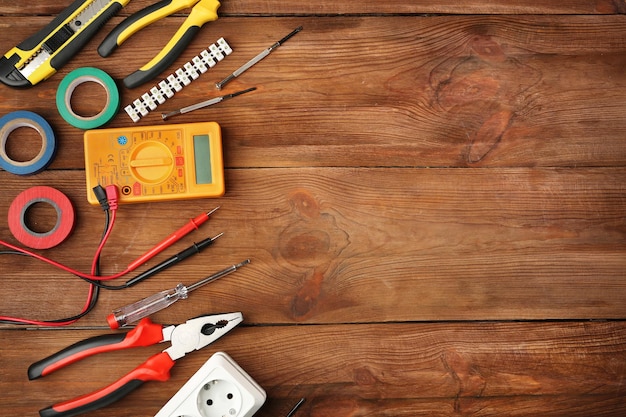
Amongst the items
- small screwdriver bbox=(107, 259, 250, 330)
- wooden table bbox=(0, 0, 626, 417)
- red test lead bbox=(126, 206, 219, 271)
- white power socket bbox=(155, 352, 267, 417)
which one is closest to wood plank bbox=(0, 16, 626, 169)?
wooden table bbox=(0, 0, 626, 417)

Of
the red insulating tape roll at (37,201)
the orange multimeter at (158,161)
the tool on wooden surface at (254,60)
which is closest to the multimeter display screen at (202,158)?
the orange multimeter at (158,161)

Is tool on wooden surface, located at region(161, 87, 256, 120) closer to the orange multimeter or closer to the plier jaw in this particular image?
the orange multimeter

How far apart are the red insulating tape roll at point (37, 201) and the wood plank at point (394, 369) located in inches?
6.1

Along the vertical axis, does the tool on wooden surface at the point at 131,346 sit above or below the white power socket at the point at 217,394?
above

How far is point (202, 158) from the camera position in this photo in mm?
968

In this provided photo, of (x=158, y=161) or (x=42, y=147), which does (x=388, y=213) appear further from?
(x=42, y=147)

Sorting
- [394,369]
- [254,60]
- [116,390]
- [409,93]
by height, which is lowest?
[394,369]

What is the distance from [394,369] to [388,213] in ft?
0.87

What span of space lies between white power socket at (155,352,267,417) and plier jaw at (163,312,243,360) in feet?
0.11

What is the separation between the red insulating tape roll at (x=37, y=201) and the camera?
0.96 m

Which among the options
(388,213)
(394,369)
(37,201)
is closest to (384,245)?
(388,213)

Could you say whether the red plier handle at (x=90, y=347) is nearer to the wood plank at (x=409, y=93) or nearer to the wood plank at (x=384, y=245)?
the wood plank at (x=384, y=245)

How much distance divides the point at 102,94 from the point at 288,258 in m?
0.42

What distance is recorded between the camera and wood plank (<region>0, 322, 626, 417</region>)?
966 millimetres
